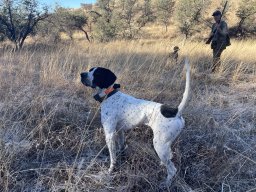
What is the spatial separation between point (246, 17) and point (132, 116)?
19084 millimetres

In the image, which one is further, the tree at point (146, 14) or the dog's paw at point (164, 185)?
the tree at point (146, 14)

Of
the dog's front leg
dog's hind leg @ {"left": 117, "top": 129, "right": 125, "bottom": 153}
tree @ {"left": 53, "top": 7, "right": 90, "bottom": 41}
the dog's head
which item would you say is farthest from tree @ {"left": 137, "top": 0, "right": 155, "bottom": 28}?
the dog's front leg

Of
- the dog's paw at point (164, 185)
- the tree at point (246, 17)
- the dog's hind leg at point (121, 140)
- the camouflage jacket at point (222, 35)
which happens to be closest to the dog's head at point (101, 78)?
the dog's hind leg at point (121, 140)

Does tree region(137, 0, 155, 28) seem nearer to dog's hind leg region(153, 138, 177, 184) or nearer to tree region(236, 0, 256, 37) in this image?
tree region(236, 0, 256, 37)

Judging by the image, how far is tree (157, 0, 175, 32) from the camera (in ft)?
75.7

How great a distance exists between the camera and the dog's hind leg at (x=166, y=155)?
260cm

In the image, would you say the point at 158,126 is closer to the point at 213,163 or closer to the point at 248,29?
the point at 213,163

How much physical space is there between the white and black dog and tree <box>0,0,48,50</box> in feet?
34.5

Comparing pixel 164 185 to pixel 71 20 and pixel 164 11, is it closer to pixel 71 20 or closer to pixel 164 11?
pixel 71 20

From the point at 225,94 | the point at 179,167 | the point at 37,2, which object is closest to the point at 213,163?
the point at 179,167

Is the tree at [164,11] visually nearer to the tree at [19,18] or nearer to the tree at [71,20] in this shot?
the tree at [71,20]

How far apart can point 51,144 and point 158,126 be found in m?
1.24

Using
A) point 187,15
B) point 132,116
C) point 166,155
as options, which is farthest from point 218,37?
point 187,15

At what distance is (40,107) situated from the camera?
3707mm
